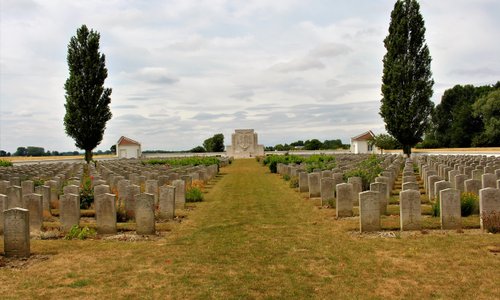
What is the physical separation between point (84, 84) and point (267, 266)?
148ft

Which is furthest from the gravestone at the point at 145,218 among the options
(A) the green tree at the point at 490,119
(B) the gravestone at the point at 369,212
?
(A) the green tree at the point at 490,119

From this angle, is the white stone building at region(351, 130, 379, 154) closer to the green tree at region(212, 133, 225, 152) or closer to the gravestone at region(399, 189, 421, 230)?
the green tree at region(212, 133, 225, 152)

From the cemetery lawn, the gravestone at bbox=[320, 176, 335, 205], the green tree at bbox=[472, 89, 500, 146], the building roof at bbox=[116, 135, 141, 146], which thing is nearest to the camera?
the cemetery lawn

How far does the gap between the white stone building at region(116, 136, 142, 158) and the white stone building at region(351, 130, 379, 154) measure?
3726 cm

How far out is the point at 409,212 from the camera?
35.4 ft

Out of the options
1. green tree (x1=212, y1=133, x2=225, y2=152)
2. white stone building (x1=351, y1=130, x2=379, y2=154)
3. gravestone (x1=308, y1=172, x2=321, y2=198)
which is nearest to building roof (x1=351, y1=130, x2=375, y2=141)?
white stone building (x1=351, y1=130, x2=379, y2=154)

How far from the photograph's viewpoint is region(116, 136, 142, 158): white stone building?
3020 inches

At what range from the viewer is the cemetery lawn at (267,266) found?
676cm

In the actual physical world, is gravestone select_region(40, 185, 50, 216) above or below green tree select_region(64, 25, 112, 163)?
below

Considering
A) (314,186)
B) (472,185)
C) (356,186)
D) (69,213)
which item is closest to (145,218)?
(69,213)

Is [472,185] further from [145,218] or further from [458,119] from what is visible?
[458,119]

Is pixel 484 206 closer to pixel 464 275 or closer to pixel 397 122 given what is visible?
pixel 464 275

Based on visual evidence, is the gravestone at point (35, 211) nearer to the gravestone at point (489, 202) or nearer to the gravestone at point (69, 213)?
the gravestone at point (69, 213)

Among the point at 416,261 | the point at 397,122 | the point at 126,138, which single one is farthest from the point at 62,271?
the point at 126,138
